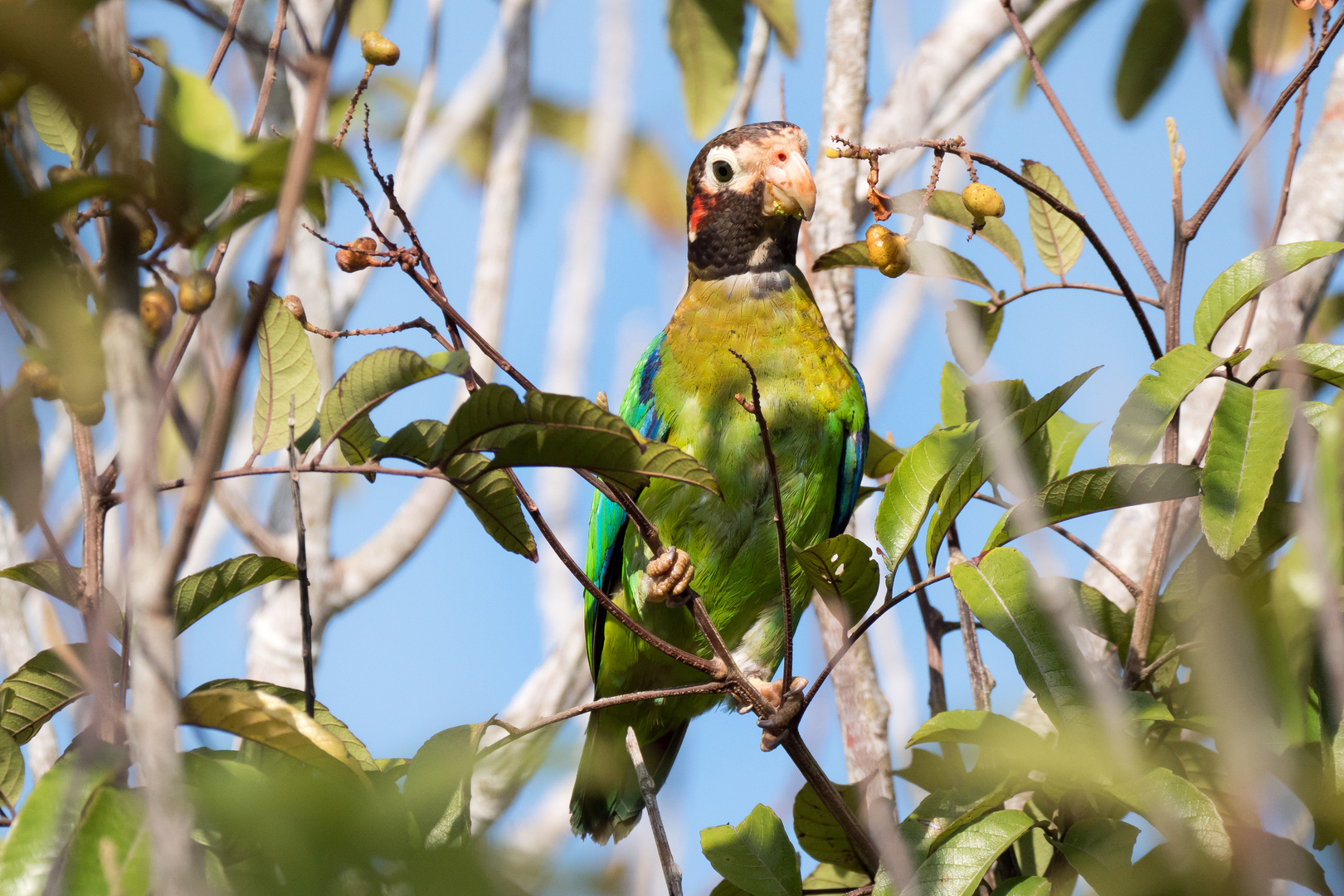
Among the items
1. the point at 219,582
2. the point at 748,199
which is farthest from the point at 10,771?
the point at 748,199

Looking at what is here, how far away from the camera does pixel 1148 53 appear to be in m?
4.83

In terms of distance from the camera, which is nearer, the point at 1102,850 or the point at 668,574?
the point at 1102,850

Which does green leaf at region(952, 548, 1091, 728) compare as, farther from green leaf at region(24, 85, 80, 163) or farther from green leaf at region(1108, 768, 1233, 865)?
green leaf at region(24, 85, 80, 163)

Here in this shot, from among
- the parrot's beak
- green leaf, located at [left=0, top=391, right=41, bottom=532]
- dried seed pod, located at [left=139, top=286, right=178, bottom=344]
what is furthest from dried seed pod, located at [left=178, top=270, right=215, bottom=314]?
the parrot's beak

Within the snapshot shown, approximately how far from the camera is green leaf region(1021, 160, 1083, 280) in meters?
2.13

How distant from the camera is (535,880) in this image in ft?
2.40

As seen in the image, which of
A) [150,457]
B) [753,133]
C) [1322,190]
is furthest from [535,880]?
[1322,190]

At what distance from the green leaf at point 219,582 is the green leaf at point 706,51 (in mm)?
2848

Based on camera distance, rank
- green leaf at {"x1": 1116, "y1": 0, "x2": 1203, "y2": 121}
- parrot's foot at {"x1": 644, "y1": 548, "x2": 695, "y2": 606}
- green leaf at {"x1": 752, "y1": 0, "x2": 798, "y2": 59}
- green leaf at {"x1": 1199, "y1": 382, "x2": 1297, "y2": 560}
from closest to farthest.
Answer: green leaf at {"x1": 1199, "y1": 382, "x2": 1297, "y2": 560}
parrot's foot at {"x1": 644, "y1": 548, "x2": 695, "y2": 606}
green leaf at {"x1": 752, "y1": 0, "x2": 798, "y2": 59}
green leaf at {"x1": 1116, "y1": 0, "x2": 1203, "y2": 121}

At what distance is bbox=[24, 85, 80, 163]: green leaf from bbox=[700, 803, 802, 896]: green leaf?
1512 mm

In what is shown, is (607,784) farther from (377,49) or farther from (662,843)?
(377,49)

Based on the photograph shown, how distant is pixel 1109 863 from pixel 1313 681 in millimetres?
456

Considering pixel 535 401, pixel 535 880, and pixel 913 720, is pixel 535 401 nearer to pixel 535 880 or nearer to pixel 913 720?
pixel 535 880

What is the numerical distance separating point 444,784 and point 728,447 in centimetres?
189
